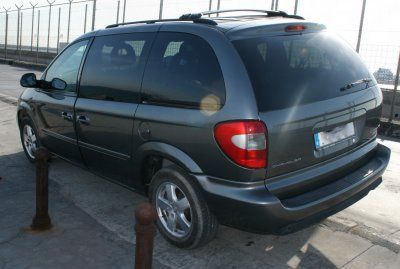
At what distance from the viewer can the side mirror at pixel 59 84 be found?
4691 mm

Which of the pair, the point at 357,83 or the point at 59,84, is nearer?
the point at 357,83

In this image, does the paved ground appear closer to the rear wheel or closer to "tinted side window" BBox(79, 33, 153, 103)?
the rear wheel

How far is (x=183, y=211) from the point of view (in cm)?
345

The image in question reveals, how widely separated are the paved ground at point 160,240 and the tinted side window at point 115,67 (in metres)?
1.13

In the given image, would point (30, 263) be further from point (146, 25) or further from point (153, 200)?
point (146, 25)

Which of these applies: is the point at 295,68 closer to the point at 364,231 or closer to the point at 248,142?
the point at 248,142

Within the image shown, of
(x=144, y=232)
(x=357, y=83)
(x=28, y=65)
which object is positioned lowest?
(x=28, y=65)

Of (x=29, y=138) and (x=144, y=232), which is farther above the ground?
(x=144, y=232)

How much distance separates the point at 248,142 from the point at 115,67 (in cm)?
167

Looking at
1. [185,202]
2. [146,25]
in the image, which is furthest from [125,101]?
[185,202]

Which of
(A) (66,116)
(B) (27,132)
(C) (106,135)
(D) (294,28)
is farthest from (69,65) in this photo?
(D) (294,28)

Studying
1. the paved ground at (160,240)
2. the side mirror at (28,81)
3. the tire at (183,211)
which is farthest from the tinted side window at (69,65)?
the tire at (183,211)

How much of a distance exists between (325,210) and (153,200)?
136cm

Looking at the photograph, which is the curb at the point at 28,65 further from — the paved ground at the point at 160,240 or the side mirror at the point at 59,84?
the paved ground at the point at 160,240
